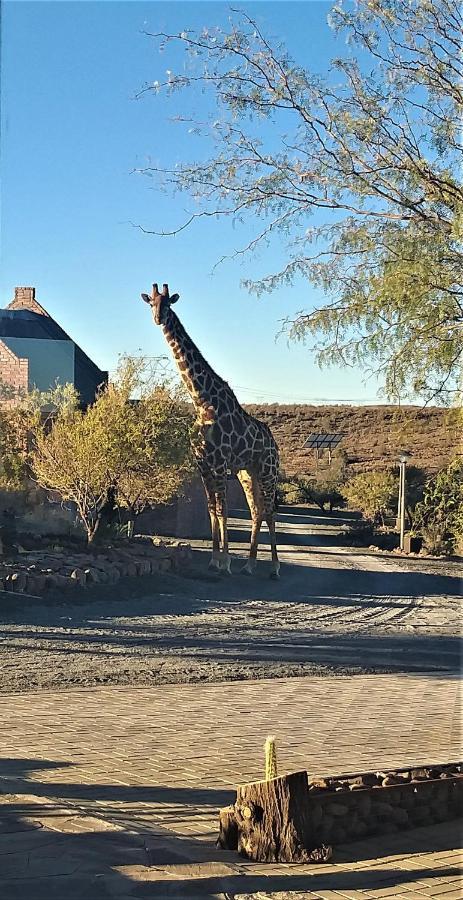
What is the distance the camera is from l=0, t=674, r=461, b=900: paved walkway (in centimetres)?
439

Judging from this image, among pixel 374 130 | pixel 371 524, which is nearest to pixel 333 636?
pixel 374 130

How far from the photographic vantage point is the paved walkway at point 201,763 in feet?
14.4

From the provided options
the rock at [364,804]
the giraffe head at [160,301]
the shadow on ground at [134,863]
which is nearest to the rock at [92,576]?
the giraffe head at [160,301]

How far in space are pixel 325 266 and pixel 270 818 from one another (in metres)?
3.48

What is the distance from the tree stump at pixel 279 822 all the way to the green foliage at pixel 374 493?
25587 millimetres

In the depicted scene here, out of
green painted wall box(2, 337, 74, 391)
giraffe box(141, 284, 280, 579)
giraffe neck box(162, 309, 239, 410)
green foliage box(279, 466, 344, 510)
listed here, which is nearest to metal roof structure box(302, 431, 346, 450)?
green foliage box(279, 466, 344, 510)

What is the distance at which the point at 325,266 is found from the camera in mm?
6824

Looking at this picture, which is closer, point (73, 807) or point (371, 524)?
point (73, 807)

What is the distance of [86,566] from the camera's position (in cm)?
1661

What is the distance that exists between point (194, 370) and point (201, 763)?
13.2m

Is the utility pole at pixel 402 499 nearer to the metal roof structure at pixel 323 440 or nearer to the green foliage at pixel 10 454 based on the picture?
the green foliage at pixel 10 454

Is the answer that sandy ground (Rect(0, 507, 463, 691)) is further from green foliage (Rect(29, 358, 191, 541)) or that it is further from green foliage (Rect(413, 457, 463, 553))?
green foliage (Rect(413, 457, 463, 553))

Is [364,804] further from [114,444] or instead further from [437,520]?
[437,520]

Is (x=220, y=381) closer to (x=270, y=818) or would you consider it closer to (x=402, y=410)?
(x=402, y=410)
